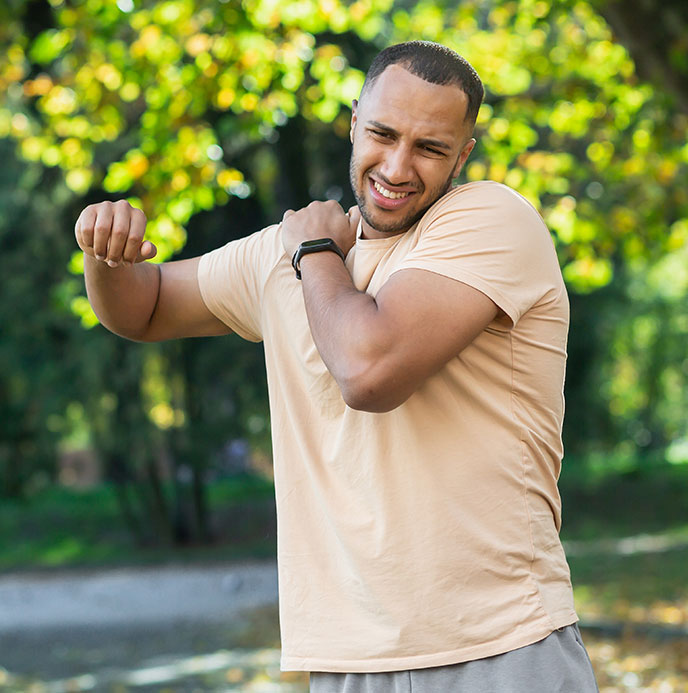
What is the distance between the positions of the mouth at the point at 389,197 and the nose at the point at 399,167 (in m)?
0.03

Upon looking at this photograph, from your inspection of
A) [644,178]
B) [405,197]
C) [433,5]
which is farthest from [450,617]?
[433,5]

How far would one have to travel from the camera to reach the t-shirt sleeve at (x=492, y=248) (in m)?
2.04

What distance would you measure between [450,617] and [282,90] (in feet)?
18.1

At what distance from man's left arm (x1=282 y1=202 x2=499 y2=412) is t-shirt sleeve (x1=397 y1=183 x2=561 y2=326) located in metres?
0.03

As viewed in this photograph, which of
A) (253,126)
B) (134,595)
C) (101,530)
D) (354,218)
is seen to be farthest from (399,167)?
(101,530)

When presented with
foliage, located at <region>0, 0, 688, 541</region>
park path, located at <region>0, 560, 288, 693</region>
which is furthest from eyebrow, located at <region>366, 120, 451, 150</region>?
park path, located at <region>0, 560, 288, 693</region>

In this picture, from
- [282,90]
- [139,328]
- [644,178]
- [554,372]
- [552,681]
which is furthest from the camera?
[644,178]

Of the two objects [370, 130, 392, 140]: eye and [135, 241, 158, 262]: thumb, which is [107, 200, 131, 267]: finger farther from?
[370, 130, 392, 140]: eye

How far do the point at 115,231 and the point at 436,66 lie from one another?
69 centimetres

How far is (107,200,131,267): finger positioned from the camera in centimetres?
218

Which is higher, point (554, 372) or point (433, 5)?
point (433, 5)

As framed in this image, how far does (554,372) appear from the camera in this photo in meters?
2.16

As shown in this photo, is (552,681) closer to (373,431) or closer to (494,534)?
(494,534)

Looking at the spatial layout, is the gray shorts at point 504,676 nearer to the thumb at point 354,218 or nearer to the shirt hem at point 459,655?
the shirt hem at point 459,655
